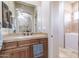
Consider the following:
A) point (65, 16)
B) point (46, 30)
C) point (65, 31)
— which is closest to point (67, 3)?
point (65, 16)

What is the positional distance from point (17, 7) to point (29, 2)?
0.34 meters

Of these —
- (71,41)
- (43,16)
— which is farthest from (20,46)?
(71,41)

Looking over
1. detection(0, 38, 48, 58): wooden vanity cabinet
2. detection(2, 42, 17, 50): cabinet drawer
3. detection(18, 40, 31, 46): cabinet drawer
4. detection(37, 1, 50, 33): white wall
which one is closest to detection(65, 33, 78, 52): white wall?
detection(37, 1, 50, 33): white wall

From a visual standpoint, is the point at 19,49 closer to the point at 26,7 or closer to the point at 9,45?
the point at 9,45

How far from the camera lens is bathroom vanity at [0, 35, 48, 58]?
2.03 meters

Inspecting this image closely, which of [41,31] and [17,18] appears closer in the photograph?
[17,18]

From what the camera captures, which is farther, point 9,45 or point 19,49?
point 19,49

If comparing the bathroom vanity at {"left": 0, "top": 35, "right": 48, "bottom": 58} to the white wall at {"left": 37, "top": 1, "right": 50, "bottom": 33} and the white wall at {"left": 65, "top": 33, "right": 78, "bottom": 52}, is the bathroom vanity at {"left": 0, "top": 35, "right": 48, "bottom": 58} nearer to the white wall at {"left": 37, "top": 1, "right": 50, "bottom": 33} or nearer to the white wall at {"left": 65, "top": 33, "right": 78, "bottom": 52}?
the white wall at {"left": 37, "top": 1, "right": 50, "bottom": 33}

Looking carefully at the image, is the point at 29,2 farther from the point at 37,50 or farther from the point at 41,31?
the point at 37,50

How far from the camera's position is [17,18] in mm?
2764

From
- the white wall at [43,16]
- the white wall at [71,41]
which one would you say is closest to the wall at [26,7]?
the white wall at [43,16]

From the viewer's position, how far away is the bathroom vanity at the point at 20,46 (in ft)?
6.65

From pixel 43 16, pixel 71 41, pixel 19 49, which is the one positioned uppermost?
pixel 43 16

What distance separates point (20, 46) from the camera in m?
2.29
